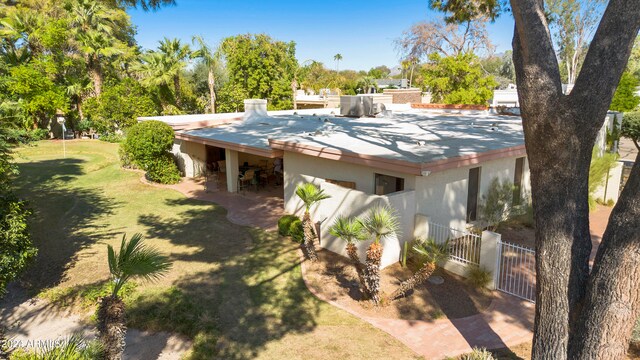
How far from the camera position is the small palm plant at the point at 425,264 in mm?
8375

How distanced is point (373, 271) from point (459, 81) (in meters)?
33.2

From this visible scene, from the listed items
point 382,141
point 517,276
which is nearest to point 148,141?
point 382,141

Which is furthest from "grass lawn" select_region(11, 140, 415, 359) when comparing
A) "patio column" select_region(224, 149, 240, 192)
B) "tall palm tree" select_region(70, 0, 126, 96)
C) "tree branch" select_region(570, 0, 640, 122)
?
"tall palm tree" select_region(70, 0, 126, 96)

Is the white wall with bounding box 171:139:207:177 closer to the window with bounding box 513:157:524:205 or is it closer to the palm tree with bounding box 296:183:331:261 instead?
the palm tree with bounding box 296:183:331:261

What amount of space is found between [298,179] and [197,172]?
29.5ft

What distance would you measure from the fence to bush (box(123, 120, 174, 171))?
14033mm

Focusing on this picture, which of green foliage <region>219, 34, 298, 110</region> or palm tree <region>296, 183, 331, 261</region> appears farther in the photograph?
green foliage <region>219, 34, 298, 110</region>

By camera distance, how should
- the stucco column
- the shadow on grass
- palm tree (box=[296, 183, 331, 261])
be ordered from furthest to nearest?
palm tree (box=[296, 183, 331, 261]) < the stucco column < the shadow on grass

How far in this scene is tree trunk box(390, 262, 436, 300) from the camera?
8320mm

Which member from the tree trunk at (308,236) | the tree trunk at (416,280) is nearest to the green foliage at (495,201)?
the tree trunk at (416,280)

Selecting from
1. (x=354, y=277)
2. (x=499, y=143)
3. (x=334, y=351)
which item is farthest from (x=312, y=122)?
(x=334, y=351)

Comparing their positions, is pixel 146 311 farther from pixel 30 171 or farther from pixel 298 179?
pixel 30 171

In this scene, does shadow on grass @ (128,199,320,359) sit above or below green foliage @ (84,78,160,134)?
below

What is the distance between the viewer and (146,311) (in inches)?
339
